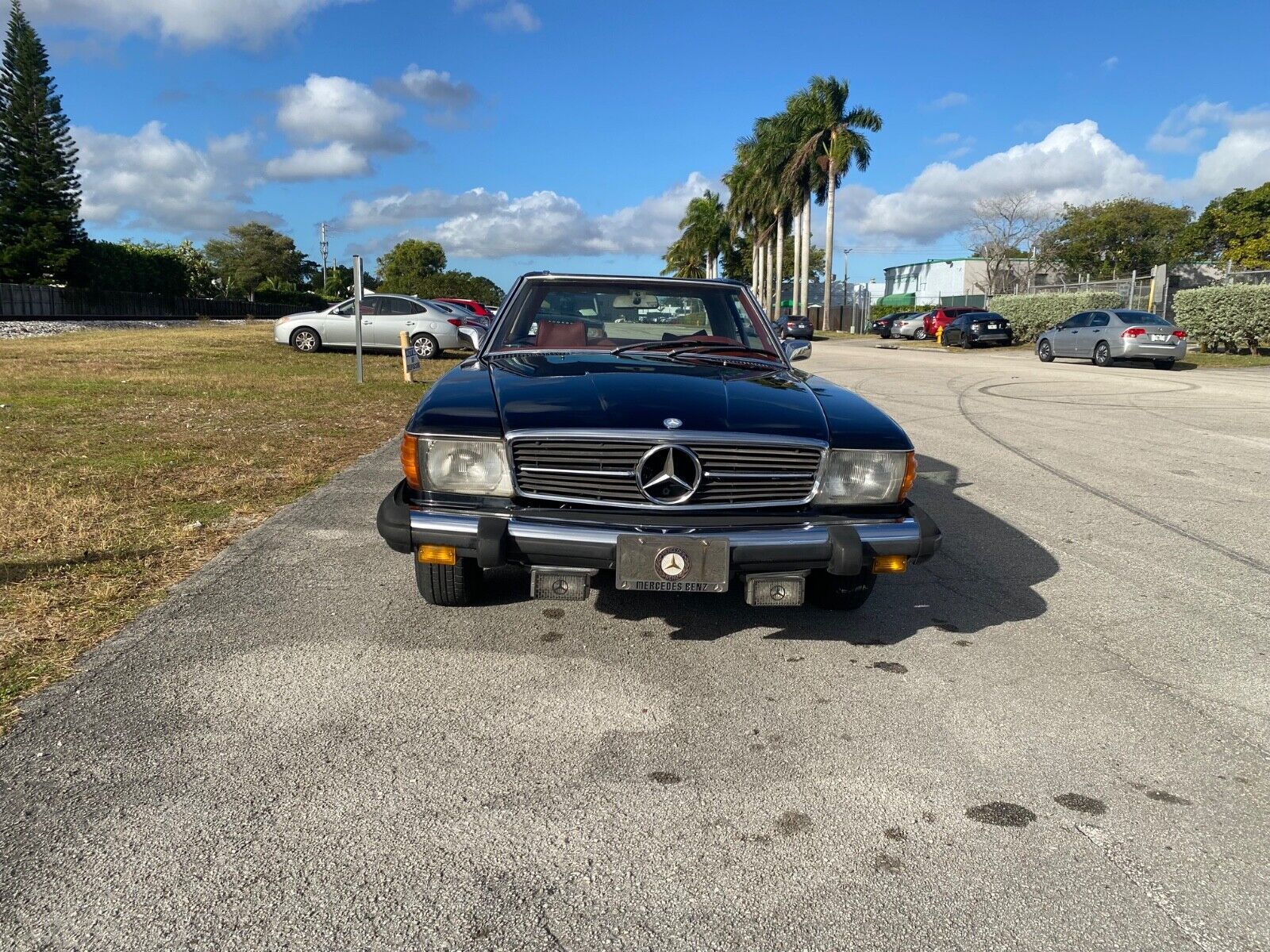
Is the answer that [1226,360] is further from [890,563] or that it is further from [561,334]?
[890,563]

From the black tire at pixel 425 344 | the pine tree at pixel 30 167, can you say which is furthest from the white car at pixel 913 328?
the pine tree at pixel 30 167

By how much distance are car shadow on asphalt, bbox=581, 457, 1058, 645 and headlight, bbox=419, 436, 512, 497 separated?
0.55 metres

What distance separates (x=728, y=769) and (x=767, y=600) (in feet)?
2.53

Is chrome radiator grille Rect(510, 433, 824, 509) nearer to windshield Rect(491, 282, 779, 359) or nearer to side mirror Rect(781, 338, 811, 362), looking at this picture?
windshield Rect(491, 282, 779, 359)

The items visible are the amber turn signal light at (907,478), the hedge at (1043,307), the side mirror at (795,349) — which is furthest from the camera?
the hedge at (1043,307)

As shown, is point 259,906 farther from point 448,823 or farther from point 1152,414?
point 1152,414

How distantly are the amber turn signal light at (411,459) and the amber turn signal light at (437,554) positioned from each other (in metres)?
0.25

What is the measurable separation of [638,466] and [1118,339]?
69.6 ft

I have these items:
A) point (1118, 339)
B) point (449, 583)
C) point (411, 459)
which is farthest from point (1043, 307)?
point (411, 459)

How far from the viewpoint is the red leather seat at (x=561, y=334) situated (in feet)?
16.3

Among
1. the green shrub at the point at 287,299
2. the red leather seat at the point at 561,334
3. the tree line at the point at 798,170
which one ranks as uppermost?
the tree line at the point at 798,170

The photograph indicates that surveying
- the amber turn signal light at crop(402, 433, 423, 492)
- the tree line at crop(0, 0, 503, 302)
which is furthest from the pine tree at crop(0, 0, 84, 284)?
the amber turn signal light at crop(402, 433, 423, 492)

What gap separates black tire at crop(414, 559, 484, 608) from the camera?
158 inches

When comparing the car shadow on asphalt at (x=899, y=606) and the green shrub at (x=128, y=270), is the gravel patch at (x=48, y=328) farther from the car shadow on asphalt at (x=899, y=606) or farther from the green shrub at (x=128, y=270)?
the car shadow on asphalt at (x=899, y=606)
